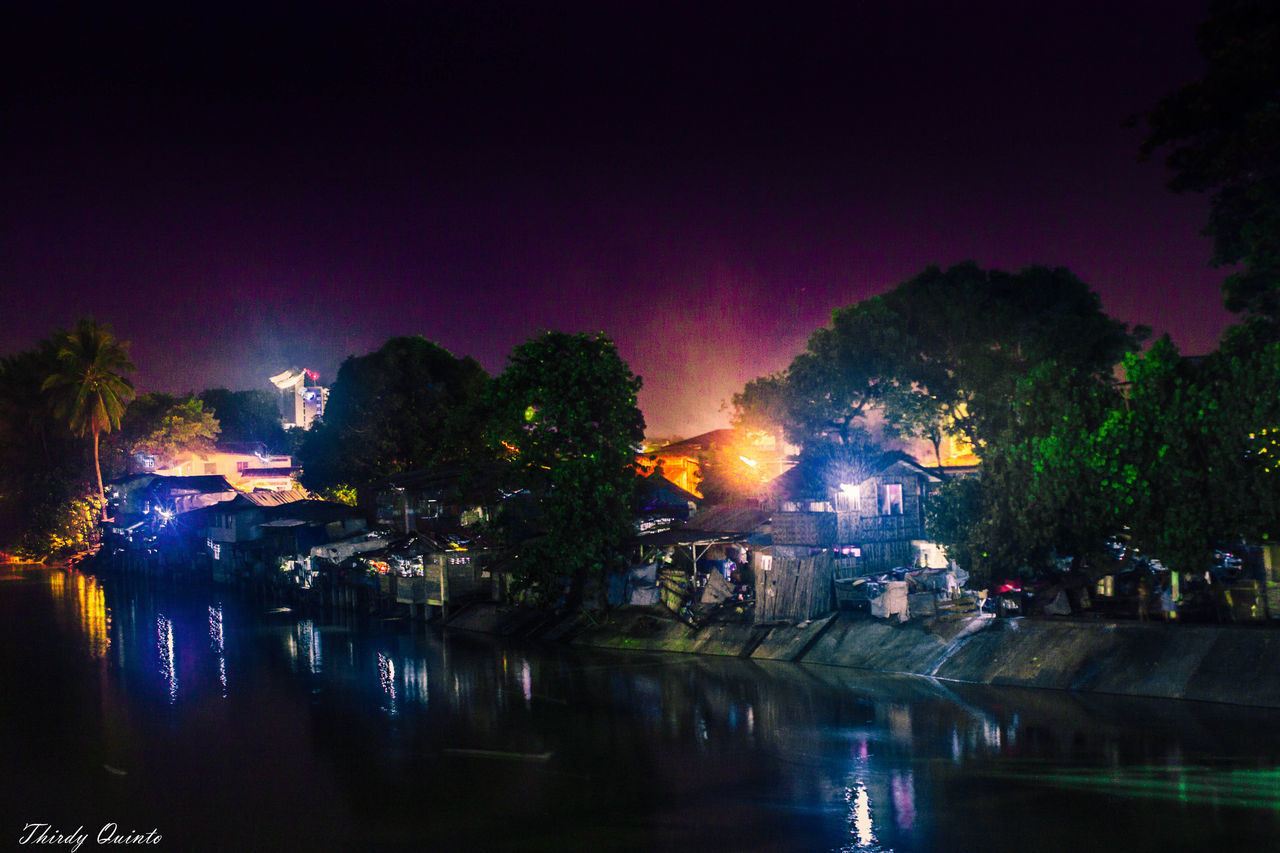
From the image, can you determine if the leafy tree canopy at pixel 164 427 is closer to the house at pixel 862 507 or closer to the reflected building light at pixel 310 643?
the reflected building light at pixel 310 643

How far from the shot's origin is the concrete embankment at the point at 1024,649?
65.7 ft

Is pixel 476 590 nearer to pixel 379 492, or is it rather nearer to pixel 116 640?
pixel 116 640

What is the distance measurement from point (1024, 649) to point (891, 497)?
19089 millimetres

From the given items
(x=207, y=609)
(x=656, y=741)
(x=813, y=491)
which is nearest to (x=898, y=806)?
(x=656, y=741)

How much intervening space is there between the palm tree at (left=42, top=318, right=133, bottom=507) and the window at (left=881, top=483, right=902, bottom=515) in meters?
67.5

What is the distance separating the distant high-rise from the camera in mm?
127938

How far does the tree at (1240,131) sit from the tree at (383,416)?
47433 millimetres

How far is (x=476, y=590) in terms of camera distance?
39938 millimetres

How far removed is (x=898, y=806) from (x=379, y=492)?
162 ft

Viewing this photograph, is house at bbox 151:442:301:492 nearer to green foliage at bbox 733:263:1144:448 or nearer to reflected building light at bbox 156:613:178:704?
reflected building light at bbox 156:613:178:704

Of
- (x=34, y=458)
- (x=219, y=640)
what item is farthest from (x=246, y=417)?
(x=219, y=640)

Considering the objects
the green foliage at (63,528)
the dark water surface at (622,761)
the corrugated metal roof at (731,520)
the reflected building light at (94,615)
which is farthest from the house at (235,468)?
the dark water surface at (622,761)

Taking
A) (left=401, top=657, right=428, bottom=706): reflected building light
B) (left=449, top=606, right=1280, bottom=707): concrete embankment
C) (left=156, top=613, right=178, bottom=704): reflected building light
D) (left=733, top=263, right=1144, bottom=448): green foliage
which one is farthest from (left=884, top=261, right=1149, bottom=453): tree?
(left=156, top=613, right=178, bottom=704): reflected building light

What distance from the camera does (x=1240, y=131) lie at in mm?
24109
